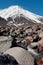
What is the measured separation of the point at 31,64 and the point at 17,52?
1135mm

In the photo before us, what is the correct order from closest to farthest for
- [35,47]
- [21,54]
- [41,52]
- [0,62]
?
1. [0,62]
2. [21,54]
3. [41,52]
4. [35,47]

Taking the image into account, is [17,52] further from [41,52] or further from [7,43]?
[41,52]

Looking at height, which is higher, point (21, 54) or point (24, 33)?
point (24, 33)

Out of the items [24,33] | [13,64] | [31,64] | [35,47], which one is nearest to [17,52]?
[31,64]

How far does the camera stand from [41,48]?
16.6m

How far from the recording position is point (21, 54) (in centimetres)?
1059

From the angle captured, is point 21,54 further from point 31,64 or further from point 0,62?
point 0,62

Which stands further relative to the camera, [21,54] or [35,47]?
[35,47]

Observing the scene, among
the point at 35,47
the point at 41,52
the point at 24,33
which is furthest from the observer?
the point at 24,33

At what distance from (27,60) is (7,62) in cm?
241

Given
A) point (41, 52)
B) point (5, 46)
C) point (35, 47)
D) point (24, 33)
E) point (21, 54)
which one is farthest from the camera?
point (24, 33)

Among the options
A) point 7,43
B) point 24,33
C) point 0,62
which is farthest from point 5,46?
point 24,33

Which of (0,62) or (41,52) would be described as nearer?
(0,62)

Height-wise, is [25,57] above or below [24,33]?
below
